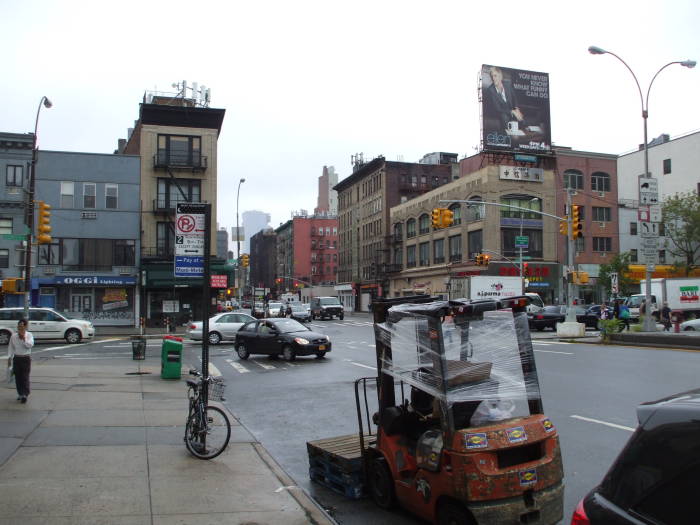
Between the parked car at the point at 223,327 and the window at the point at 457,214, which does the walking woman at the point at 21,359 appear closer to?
the parked car at the point at 223,327

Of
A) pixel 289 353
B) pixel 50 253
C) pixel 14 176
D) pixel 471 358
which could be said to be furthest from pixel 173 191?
pixel 471 358

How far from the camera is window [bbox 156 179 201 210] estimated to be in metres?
45.4

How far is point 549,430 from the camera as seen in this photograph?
5.25m

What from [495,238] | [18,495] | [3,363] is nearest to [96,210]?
[3,363]

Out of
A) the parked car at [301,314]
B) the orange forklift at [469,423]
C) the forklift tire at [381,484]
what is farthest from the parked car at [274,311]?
the orange forklift at [469,423]

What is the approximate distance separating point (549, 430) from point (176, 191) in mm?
43658

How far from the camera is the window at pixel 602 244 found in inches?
2391

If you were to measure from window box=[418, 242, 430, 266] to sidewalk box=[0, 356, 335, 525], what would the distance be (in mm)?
57314

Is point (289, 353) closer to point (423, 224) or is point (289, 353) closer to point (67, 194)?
point (67, 194)

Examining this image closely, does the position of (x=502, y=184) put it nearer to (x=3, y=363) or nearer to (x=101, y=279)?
(x=101, y=279)

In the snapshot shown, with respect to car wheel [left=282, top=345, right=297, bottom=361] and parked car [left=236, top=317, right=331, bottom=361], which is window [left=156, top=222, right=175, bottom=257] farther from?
car wheel [left=282, top=345, right=297, bottom=361]

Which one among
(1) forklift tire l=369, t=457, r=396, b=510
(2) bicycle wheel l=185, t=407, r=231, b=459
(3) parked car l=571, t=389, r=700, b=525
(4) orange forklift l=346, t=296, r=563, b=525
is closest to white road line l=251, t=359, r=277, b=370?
(2) bicycle wheel l=185, t=407, r=231, b=459

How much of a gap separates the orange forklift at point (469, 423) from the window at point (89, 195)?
42.0m

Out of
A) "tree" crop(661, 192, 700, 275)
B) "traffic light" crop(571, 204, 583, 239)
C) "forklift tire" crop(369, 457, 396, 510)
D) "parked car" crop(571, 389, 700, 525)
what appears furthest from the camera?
"tree" crop(661, 192, 700, 275)
